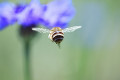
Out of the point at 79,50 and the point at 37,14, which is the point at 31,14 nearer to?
the point at 37,14

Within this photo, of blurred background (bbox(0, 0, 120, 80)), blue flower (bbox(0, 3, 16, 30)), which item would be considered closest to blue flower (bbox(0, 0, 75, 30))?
blue flower (bbox(0, 3, 16, 30))

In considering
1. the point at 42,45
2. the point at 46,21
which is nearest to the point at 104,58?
the point at 42,45

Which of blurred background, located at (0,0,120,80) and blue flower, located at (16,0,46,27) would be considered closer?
blue flower, located at (16,0,46,27)

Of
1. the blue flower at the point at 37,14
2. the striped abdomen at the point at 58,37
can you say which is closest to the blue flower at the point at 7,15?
the blue flower at the point at 37,14

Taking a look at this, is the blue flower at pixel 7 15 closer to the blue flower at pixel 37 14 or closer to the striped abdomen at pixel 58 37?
the blue flower at pixel 37 14

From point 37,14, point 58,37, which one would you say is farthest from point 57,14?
point 58,37

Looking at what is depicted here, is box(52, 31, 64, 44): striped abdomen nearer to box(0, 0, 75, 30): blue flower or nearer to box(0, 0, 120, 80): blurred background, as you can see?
box(0, 0, 75, 30): blue flower
